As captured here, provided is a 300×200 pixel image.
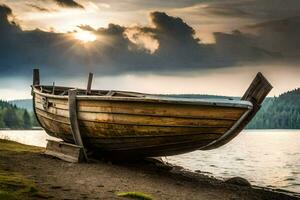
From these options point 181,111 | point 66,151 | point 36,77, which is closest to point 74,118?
point 66,151

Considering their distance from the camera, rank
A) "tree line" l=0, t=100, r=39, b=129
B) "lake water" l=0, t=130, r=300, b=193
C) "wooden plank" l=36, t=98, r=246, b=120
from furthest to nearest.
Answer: "tree line" l=0, t=100, r=39, b=129, "lake water" l=0, t=130, r=300, b=193, "wooden plank" l=36, t=98, r=246, b=120

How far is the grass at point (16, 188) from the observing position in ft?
27.2

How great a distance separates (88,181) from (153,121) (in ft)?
8.06

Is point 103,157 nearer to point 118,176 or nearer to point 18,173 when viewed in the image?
point 118,176

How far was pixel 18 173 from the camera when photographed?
11.5m

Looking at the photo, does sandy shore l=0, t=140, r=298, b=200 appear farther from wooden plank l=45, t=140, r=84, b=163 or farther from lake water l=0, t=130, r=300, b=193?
lake water l=0, t=130, r=300, b=193

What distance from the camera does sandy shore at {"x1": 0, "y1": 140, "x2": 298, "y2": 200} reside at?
933 centimetres

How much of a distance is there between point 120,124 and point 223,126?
301cm

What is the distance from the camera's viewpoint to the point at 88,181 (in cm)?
1105

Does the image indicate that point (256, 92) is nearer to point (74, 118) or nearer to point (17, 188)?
point (74, 118)

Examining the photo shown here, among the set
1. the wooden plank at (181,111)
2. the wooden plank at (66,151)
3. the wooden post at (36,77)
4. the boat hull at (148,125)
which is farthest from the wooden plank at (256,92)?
the wooden post at (36,77)

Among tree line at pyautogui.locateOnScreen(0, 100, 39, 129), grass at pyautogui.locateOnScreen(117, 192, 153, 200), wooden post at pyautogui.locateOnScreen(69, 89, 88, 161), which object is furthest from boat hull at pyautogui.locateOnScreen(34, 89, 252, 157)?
tree line at pyautogui.locateOnScreen(0, 100, 39, 129)

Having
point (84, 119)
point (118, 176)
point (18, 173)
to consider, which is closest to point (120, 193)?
point (118, 176)

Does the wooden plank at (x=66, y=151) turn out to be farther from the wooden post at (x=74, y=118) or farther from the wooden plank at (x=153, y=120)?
the wooden plank at (x=153, y=120)
